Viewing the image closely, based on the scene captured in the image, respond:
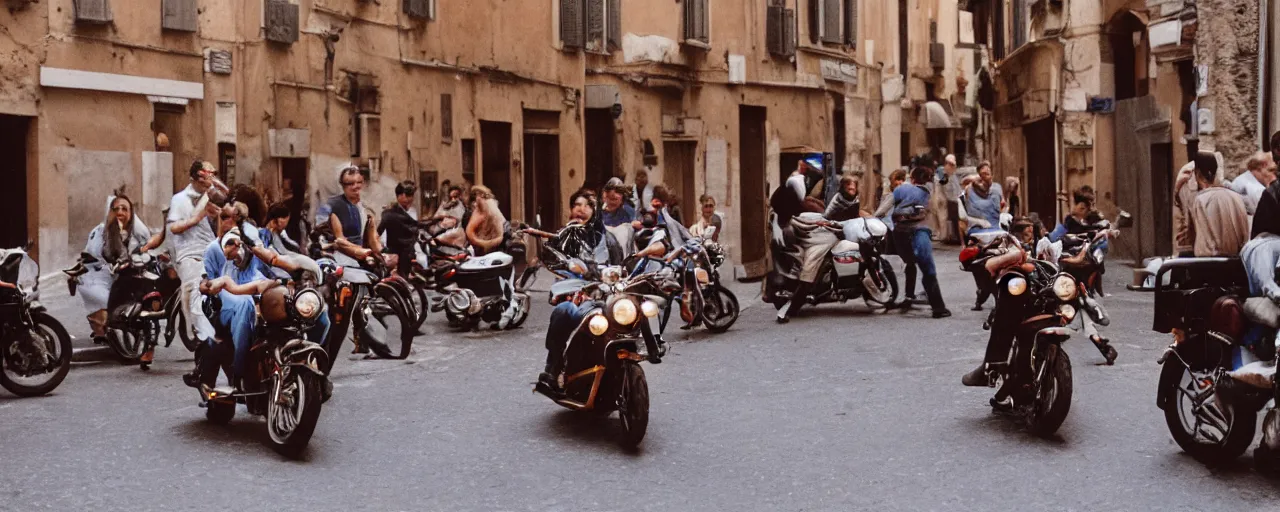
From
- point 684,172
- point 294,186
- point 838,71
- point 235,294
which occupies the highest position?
point 838,71

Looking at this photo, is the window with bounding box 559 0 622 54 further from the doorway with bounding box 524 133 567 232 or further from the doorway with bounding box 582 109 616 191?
the doorway with bounding box 524 133 567 232

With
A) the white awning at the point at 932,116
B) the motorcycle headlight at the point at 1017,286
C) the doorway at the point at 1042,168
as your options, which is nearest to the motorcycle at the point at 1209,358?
the motorcycle headlight at the point at 1017,286

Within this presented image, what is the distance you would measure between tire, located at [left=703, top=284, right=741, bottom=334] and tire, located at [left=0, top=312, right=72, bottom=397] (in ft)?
20.7

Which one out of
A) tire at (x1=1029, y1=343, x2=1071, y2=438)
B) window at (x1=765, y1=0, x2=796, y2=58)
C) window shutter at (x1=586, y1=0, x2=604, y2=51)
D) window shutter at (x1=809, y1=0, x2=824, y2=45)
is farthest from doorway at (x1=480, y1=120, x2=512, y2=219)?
tire at (x1=1029, y1=343, x2=1071, y2=438)

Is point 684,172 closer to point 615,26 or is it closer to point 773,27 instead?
point 615,26

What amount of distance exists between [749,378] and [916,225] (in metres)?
5.75

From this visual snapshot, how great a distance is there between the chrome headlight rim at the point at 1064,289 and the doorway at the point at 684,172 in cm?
2207

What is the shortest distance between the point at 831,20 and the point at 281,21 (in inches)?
590

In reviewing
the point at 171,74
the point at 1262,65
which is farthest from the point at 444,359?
the point at 1262,65

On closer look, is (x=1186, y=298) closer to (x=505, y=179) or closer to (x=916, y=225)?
(x=916, y=225)

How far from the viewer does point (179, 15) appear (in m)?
21.3

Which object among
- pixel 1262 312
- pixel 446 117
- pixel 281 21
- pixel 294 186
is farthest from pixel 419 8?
pixel 1262 312

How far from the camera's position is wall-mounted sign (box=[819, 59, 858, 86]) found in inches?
1380

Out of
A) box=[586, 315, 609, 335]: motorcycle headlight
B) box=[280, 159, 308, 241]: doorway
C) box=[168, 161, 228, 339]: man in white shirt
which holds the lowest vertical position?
box=[586, 315, 609, 335]: motorcycle headlight
